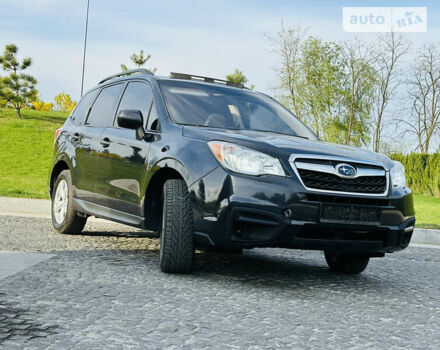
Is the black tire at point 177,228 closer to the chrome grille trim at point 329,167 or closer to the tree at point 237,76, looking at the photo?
the chrome grille trim at point 329,167

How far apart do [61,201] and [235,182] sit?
139 inches

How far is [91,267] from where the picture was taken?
562 centimetres

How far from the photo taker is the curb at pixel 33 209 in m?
10.5

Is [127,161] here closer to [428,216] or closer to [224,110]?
[224,110]

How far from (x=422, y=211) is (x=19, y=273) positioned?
13.2 metres

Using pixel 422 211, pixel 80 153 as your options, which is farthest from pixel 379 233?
pixel 422 211

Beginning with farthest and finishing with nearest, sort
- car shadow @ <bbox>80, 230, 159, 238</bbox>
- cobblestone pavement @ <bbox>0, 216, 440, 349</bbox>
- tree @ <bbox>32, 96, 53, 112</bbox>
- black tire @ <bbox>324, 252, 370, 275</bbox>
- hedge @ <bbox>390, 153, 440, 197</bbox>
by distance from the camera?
tree @ <bbox>32, 96, 53, 112</bbox>, hedge @ <bbox>390, 153, 440, 197</bbox>, car shadow @ <bbox>80, 230, 159, 238</bbox>, black tire @ <bbox>324, 252, 370, 275</bbox>, cobblestone pavement @ <bbox>0, 216, 440, 349</bbox>

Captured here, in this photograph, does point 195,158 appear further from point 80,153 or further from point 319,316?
point 80,153

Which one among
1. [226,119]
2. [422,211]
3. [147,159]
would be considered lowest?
[422,211]

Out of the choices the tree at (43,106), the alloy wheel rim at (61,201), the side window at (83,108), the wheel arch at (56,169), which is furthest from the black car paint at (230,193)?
the tree at (43,106)

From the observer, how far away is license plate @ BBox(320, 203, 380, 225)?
4914 millimetres

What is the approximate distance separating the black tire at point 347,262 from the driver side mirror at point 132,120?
6.99 ft

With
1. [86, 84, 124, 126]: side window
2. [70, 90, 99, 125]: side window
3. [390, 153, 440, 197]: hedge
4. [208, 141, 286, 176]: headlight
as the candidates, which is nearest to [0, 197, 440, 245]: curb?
[70, 90, 99, 125]: side window

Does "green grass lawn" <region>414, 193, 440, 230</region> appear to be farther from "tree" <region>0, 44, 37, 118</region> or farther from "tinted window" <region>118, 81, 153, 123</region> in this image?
"tree" <region>0, 44, 37, 118</region>
